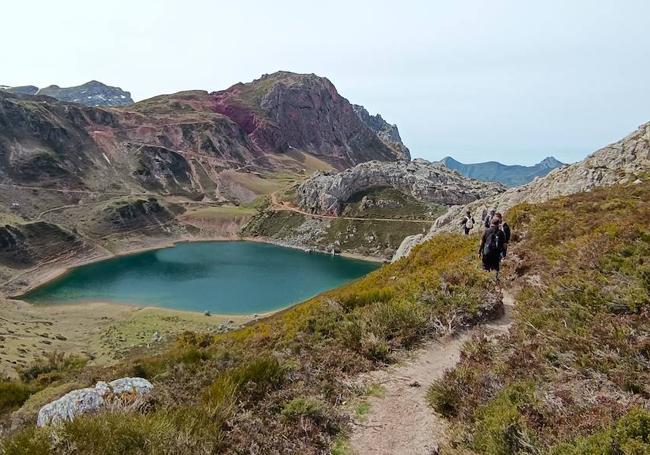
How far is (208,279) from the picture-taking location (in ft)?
A: 324

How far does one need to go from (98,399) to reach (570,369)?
28.8ft

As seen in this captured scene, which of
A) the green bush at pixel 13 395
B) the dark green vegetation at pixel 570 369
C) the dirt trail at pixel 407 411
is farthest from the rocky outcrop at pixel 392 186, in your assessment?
the dirt trail at pixel 407 411

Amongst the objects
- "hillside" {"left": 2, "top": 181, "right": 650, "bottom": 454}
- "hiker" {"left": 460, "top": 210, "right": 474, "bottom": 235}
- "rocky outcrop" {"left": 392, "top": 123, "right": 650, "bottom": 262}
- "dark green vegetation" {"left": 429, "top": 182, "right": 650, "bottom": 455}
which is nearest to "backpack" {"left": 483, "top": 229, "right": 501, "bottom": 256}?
"hillside" {"left": 2, "top": 181, "right": 650, "bottom": 454}

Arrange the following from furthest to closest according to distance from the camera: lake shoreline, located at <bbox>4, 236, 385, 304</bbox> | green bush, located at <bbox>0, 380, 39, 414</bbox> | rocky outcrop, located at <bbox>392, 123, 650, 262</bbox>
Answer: lake shoreline, located at <bbox>4, 236, 385, 304</bbox> < rocky outcrop, located at <bbox>392, 123, 650, 262</bbox> < green bush, located at <bbox>0, 380, 39, 414</bbox>

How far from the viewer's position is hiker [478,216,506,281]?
49.1 ft

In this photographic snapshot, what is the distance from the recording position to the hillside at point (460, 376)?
550cm

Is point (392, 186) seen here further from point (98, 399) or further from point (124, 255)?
point (98, 399)

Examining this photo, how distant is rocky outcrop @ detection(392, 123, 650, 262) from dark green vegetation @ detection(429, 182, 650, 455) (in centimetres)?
2306

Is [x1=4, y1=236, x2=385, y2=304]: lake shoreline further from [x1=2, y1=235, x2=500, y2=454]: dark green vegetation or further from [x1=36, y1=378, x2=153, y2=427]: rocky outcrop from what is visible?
[x1=2, y1=235, x2=500, y2=454]: dark green vegetation

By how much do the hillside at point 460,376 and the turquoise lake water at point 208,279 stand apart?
65065mm

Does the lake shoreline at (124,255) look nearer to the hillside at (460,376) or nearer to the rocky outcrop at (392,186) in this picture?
the rocky outcrop at (392,186)

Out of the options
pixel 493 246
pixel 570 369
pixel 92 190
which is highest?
pixel 92 190

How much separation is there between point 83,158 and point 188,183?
40.8m

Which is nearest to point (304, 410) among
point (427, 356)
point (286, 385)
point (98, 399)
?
point (286, 385)
